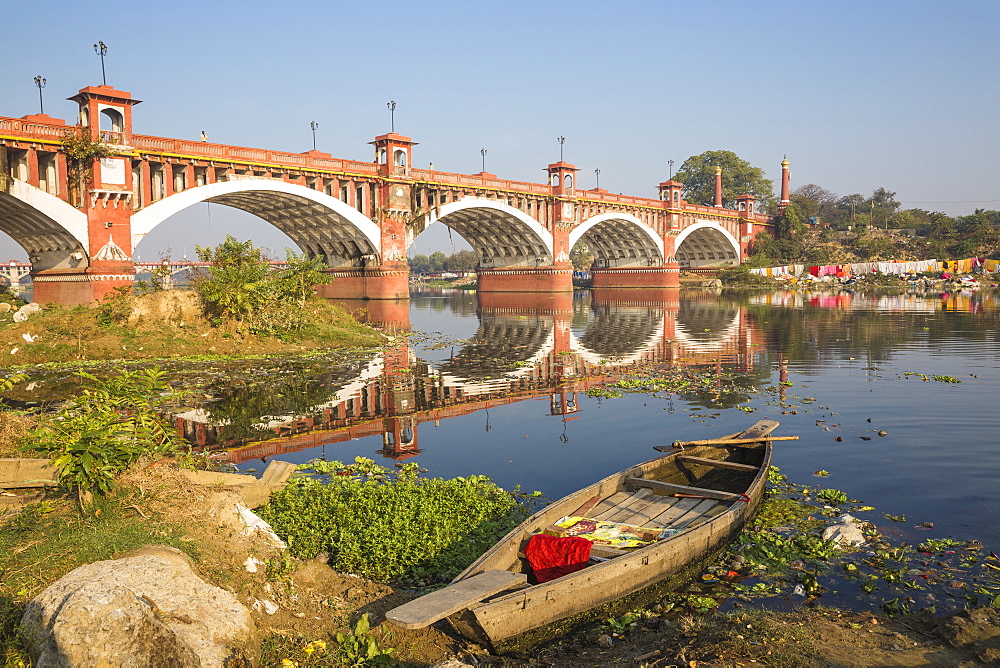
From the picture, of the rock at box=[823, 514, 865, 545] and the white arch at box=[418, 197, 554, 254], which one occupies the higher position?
the white arch at box=[418, 197, 554, 254]

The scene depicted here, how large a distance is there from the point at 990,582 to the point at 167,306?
78.6 ft

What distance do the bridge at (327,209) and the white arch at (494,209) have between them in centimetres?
12

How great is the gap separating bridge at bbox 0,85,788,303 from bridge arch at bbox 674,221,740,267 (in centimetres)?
38

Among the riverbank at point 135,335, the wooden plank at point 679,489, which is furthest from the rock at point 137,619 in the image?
the riverbank at point 135,335

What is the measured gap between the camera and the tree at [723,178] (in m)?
117

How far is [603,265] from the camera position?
86938 mm

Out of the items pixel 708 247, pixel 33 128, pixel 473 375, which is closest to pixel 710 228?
pixel 708 247

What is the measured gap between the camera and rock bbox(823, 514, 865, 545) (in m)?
8.48

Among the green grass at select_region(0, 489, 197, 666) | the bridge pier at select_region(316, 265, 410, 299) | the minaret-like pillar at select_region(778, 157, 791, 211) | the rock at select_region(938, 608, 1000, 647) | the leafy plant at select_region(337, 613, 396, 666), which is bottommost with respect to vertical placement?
the rock at select_region(938, 608, 1000, 647)

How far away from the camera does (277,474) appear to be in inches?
366

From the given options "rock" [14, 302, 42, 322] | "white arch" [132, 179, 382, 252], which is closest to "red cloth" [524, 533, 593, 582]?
"rock" [14, 302, 42, 322]

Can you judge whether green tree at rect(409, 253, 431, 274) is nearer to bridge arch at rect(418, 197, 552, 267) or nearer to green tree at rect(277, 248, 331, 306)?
bridge arch at rect(418, 197, 552, 267)

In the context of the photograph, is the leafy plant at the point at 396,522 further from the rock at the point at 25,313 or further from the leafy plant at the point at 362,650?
the rock at the point at 25,313

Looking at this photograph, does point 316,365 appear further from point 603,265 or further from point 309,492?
point 603,265
